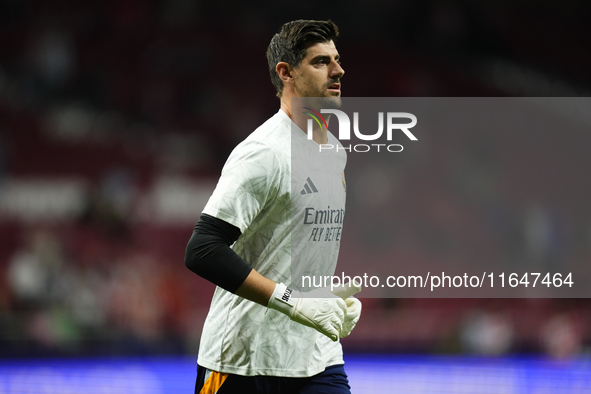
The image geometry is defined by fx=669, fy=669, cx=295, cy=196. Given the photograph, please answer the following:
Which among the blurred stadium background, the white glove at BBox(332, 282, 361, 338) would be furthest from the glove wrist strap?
the blurred stadium background

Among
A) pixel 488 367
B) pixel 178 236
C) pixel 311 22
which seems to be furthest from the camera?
pixel 178 236

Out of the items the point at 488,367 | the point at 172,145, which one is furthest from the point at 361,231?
the point at 172,145

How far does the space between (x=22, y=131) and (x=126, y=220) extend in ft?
9.29

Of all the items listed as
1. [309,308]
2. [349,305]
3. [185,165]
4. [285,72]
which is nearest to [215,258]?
[309,308]

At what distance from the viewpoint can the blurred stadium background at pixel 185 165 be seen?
31.0 ft

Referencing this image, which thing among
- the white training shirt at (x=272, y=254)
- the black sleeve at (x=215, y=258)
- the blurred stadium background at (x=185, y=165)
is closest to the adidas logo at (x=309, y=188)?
the white training shirt at (x=272, y=254)

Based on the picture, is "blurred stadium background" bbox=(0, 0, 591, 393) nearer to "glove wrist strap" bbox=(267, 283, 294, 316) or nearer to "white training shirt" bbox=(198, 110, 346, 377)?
"white training shirt" bbox=(198, 110, 346, 377)

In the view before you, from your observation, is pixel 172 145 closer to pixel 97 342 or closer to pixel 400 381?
pixel 97 342

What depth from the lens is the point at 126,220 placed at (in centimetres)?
1175

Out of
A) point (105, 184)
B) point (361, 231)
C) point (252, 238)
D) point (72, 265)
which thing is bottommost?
point (252, 238)

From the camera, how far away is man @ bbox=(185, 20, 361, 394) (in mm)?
2451

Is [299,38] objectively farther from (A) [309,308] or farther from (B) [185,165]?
(B) [185,165]

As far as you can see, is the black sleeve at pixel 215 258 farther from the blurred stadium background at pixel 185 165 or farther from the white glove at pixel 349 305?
the blurred stadium background at pixel 185 165

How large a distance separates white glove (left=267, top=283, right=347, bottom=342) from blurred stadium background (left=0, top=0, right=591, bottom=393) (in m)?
4.93
